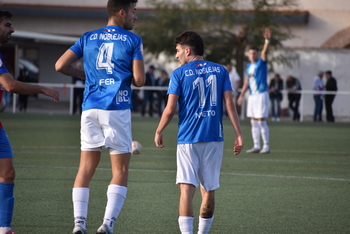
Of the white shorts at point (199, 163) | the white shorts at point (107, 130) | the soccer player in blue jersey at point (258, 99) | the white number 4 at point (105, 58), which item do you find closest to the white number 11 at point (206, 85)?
the white shorts at point (199, 163)

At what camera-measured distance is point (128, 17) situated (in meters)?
5.57

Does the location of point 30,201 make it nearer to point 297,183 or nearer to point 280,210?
point 280,210

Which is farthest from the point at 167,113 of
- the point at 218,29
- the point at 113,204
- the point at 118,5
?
the point at 218,29

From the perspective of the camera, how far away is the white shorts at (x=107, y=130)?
5426mm

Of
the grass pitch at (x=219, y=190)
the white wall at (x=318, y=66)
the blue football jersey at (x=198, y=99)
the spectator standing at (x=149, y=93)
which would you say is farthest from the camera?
the white wall at (x=318, y=66)

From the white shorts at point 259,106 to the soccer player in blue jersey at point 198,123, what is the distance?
824 centimetres

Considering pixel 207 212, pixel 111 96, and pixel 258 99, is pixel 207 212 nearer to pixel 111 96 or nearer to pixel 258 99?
pixel 111 96

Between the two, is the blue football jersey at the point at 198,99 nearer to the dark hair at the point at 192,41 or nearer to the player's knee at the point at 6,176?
the dark hair at the point at 192,41

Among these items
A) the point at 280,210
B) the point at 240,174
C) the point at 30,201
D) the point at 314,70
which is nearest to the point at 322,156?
the point at 240,174

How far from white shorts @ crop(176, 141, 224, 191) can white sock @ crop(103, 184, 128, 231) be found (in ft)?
1.68

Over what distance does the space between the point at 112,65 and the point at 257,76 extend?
339 inches

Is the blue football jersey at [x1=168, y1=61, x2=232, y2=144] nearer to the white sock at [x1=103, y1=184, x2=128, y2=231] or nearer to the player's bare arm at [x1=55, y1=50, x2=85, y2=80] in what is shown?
the white sock at [x1=103, y1=184, x2=128, y2=231]

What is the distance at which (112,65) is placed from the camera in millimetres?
5457

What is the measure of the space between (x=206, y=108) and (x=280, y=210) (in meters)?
2.35
